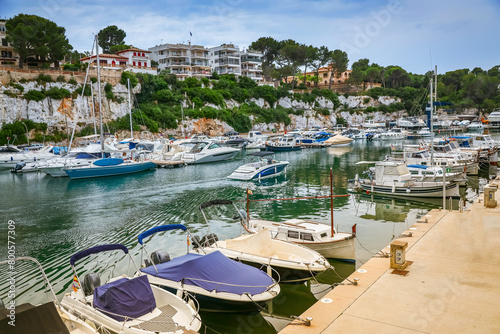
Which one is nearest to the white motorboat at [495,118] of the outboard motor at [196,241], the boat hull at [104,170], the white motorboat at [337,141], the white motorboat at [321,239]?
the white motorboat at [337,141]

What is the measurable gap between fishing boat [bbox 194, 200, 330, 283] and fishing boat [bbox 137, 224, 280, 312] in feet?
4.62

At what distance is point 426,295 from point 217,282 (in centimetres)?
601

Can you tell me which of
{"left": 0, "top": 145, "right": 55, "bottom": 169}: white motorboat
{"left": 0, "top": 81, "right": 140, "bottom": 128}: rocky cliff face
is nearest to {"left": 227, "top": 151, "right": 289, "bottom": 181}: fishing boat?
{"left": 0, "top": 145, "right": 55, "bottom": 169}: white motorboat

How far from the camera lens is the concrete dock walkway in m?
9.31

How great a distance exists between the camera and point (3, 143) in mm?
59969

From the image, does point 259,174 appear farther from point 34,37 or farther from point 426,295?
point 34,37

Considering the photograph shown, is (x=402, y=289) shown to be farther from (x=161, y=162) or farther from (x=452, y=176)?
(x=161, y=162)

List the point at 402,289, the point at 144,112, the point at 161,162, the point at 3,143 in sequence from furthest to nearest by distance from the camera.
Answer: the point at 144,112
the point at 3,143
the point at 161,162
the point at 402,289

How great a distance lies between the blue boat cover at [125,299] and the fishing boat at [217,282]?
151 cm

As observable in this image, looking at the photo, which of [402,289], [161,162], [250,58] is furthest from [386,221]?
[250,58]

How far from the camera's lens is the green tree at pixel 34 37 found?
2655 inches

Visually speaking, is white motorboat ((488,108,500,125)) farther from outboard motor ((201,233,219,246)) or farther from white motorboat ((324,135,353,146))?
outboard motor ((201,233,219,246))

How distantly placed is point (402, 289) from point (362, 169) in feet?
112

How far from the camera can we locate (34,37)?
68.8 meters
